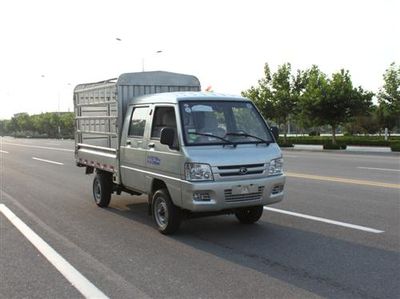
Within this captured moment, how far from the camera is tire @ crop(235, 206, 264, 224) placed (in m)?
8.20

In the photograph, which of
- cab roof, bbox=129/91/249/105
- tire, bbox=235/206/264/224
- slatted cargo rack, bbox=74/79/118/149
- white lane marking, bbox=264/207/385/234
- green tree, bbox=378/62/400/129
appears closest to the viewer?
white lane marking, bbox=264/207/385/234

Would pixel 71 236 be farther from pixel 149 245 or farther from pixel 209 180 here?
pixel 209 180

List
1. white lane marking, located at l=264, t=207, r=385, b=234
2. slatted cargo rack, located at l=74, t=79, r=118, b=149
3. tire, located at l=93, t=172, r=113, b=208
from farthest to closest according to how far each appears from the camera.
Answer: tire, located at l=93, t=172, r=113, b=208
slatted cargo rack, located at l=74, t=79, r=118, b=149
white lane marking, located at l=264, t=207, r=385, b=234

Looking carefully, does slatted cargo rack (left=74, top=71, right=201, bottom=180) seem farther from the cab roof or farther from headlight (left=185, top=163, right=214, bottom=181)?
headlight (left=185, top=163, right=214, bottom=181)

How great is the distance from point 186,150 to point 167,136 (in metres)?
0.36

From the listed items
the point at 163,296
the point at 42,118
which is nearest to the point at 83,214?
the point at 163,296

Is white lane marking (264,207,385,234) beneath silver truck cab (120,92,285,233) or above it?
beneath

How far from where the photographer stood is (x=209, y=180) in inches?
275

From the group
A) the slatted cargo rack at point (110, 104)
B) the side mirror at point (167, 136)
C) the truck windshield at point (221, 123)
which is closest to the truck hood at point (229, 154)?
the truck windshield at point (221, 123)

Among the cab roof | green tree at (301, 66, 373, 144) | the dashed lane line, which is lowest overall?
the dashed lane line

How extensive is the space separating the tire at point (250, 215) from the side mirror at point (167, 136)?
1.74 metres

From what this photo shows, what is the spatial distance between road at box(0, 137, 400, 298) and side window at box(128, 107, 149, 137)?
4.93 feet

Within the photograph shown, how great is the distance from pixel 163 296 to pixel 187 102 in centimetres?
348

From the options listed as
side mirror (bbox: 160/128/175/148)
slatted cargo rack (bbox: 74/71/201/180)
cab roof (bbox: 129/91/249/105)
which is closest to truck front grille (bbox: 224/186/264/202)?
side mirror (bbox: 160/128/175/148)
